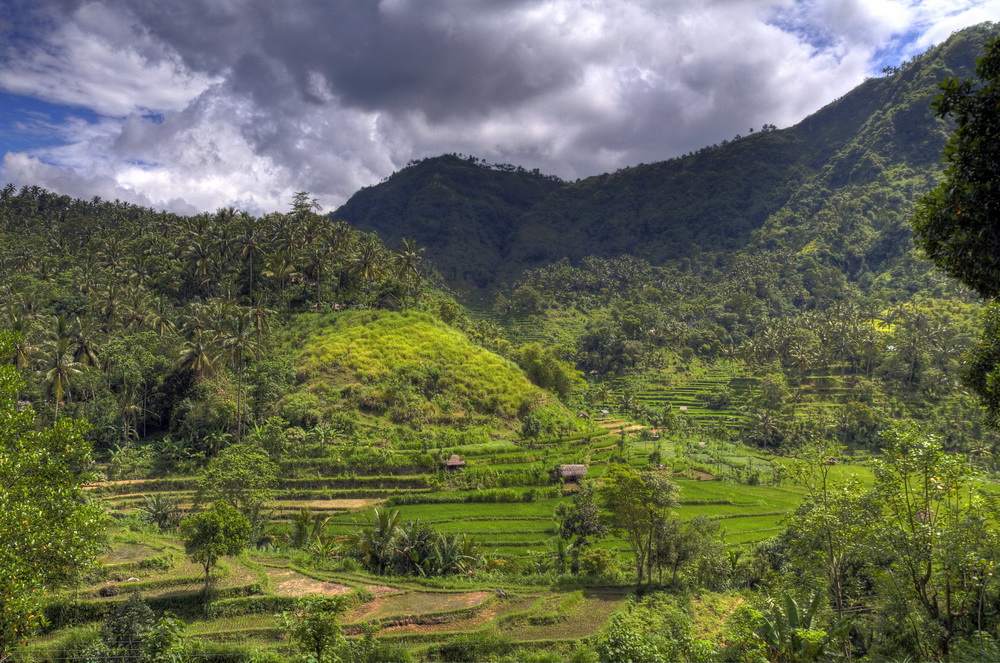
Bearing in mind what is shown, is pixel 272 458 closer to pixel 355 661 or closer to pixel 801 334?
pixel 355 661

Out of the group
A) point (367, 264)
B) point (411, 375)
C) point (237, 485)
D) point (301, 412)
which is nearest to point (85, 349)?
point (301, 412)

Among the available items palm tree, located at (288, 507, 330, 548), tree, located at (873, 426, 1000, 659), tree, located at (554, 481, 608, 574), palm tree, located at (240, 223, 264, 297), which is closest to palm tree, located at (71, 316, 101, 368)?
palm tree, located at (240, 223, 264, 297)

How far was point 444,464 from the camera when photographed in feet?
165

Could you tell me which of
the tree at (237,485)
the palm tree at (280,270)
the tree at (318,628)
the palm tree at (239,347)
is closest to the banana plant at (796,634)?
the tree at (318,628)

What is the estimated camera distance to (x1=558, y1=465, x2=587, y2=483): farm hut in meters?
51.9

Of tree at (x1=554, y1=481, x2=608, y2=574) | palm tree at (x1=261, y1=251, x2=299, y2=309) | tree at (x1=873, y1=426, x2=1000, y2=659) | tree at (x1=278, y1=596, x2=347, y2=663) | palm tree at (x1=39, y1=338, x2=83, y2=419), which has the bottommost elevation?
tree at (x1=554, y1=481, x2=608, y2=574)

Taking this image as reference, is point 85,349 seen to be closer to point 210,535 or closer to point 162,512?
point 162,512

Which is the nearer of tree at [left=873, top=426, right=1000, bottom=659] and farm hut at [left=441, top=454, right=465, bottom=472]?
tree at [left=873, top=426, right=1000, bottom=659]

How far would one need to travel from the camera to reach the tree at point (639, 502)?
101 ft

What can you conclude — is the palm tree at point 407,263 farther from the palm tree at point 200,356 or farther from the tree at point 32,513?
the tree at point 32,513

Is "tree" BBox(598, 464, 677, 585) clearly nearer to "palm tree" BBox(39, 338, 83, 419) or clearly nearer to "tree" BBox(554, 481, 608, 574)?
"tree" BBox(554, 481, 608, 574)

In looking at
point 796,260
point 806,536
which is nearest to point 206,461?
point 806,536

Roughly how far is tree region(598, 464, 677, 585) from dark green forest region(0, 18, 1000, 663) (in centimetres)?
20

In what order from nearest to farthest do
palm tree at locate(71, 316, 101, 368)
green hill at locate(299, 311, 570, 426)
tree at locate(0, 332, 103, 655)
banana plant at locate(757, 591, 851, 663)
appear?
tree at locate(0, 332, 103, 655), banana plant at locate(757, 591, 851, 663), palm tree at locate(71, 316, 101, 368), green hill at locate(299, 311, 570, 426)
